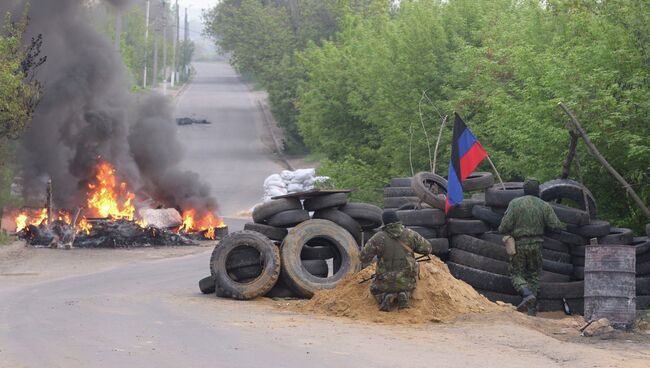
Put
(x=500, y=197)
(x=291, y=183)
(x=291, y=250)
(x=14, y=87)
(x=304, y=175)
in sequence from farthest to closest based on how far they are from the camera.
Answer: (x=291, y=183) < (x=304, y=175) < (x=14, y=87) < (x=291, y=250) < (x=500, y=197)

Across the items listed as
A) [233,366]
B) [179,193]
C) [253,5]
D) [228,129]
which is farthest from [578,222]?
[253,5]

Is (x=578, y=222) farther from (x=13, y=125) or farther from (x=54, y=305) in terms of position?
(x=13, y=125)

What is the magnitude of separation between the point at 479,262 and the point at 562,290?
1238mm

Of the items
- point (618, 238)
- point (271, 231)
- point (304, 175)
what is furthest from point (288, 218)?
point (304, 175)

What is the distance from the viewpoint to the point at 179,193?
33031 mm

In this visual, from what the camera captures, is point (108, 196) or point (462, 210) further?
point (108, 196)

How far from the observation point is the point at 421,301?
13.5 m

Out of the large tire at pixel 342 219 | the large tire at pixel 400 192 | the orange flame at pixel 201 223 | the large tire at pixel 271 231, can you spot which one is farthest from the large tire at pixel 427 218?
the orange flame at pixel 201 223

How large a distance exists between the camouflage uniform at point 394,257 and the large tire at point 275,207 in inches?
116

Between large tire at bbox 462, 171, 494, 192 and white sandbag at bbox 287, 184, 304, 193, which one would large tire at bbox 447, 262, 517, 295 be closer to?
large tire at bbox 462, 171, 494, 192

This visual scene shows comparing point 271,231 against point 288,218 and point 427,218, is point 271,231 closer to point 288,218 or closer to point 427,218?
point 288,218

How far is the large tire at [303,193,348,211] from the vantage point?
641 inches

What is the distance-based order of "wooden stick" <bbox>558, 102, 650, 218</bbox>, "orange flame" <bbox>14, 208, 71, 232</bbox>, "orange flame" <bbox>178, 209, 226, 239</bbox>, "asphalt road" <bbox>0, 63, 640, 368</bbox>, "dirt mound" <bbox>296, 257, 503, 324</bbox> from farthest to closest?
"orange flame" <bbox>178, 209, 226, 239</bbox>
"orange flame" <bbox>14, 208, 71, 232</bbox>
"wooden stick" <bbox>558, 102, 650, 218</bbox>
"dirt mound" <bbox>296, 257, 503, 324</bbox>
"asphalt road" <bbox>0, 63, 640, 368</bbox>

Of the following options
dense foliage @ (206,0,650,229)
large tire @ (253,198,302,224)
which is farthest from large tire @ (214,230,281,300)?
dense foliage @ (206,0,650,229)
